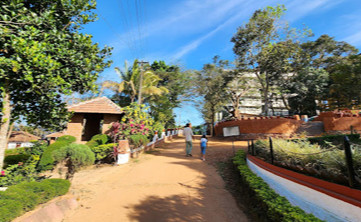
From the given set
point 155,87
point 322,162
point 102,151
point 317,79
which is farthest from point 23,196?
point 317,79

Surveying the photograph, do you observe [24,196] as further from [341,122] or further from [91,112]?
[341,122]

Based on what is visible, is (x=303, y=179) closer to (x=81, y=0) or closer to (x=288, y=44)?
(x=81, y=0)

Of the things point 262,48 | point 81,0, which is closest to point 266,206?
point 81,0

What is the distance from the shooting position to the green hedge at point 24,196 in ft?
9.87

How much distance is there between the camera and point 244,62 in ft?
55.8

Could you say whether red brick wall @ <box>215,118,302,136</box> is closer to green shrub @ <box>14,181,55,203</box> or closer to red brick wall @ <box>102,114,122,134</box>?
red brick wall @ <box>102,114,122,134</box>

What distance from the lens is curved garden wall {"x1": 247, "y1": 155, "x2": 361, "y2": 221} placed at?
2546 mm

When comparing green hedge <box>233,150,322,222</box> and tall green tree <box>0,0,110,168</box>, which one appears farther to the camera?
tall green tree <box>0,0,110,168</box>

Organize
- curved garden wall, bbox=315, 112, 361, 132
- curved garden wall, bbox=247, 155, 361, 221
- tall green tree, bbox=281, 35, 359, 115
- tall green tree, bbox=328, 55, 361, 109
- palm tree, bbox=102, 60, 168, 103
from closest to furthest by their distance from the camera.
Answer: curved garden wall, bbox=247, 155, 361, 221
curved garden wall, bbox=315, 112, 361, 132
tall green tree, bbox=328, 55, 361, 109
palm tree, bbox=102, 60, 168, 103
tall green tree, bbox=281, 35, 359, 115

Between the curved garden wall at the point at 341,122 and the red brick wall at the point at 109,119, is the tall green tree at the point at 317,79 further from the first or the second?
the red brick wall at the point at 109,119

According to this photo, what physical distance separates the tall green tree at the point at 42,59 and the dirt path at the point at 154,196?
245 cm

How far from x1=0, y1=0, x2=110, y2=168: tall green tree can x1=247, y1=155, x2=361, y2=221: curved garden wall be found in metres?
5.71

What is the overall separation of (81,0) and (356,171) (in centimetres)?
721

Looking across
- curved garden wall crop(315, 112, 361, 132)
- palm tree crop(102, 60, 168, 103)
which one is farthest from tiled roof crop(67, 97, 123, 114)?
curved garden wall crop(315, 112, 361, 132)
